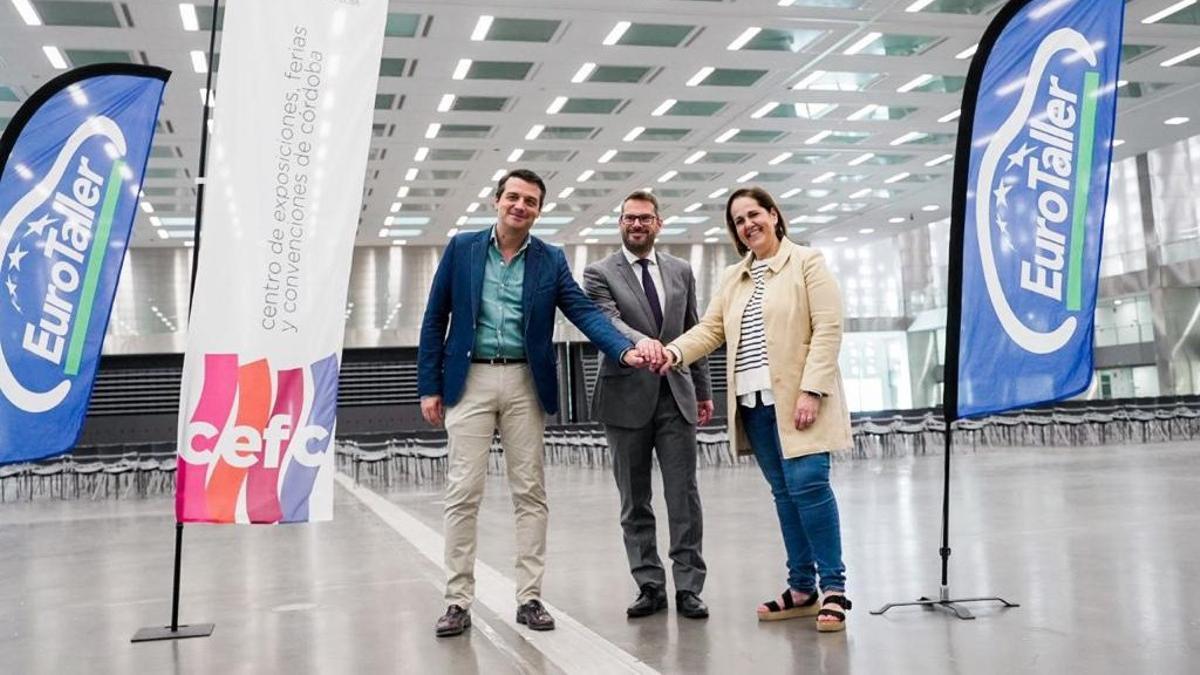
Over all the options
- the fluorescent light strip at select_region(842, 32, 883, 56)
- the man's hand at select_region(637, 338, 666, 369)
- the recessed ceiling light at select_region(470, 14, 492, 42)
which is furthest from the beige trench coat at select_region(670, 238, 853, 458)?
the fluorescent light strip at select_region(842, 32, 883, 56)

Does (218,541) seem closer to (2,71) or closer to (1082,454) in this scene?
(2,71)

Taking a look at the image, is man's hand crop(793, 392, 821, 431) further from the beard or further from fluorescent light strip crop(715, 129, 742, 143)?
fluorescent light strip crop(715, 129, 742, 143)

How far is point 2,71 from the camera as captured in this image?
12.5 meters

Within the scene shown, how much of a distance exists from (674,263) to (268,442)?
1718 mm

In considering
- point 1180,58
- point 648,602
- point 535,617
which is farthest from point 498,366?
point 1180,58

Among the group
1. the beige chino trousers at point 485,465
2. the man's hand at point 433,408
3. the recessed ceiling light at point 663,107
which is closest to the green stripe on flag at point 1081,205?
the beige chino trousers at point 485,465

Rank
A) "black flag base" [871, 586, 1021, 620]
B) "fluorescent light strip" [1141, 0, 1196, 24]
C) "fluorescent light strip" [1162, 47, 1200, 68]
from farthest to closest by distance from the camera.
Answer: "fluorescent light strip" [1162, 47, 1200, 68] → "fluorescent light strip" [1141, 0, 1196, 24] → "black flag base" [871, 586, 1021, 620]

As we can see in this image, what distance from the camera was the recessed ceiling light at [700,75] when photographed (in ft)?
44.9

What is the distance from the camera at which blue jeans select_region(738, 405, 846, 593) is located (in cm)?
319

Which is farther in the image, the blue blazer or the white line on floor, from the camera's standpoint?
the blue blazer

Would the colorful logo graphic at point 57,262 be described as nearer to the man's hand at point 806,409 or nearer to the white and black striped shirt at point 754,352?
the white and black striped shirt at point 754,352

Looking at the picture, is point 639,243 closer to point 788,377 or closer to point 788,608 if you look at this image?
point 788,377

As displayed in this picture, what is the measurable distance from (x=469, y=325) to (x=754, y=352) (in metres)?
1.05

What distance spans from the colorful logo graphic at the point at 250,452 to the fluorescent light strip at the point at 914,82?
13.2 metres
